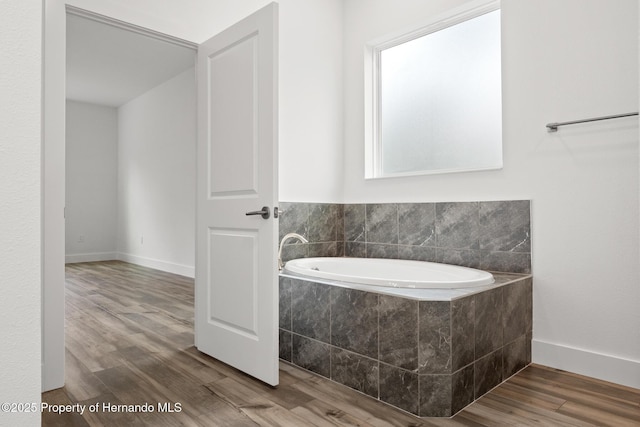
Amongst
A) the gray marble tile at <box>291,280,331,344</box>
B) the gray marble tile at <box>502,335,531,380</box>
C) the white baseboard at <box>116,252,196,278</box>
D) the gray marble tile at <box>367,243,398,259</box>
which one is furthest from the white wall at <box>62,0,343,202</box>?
the white baseboard at <box>116,252,196,278</box>

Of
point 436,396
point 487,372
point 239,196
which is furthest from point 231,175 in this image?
point 487,372

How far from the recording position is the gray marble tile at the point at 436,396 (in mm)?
1783

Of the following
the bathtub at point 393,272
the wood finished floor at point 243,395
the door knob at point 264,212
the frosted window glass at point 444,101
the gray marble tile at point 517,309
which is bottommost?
the wood finished floor at point 243,395

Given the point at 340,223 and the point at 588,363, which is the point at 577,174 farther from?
the point at 340,223

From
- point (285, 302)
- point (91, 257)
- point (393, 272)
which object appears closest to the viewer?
point (285, 302)

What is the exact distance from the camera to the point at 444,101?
3105 mm

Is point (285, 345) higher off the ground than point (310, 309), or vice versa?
point (310, 309)

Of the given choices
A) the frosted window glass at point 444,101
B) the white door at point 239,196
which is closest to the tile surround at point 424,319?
the white door at point 239,196

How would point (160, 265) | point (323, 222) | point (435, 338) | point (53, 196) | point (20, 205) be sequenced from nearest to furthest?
1. point (20, 205)
2. point (435, 338)
3. point (53, 196)
4. point (323, 222)
5. point (160, 265)

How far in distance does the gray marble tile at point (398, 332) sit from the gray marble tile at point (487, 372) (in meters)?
0.37

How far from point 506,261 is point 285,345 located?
1.44 metres

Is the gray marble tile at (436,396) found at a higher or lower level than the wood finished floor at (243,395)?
higher

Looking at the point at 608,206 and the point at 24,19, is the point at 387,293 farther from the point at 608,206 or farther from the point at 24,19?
the point at 24,19

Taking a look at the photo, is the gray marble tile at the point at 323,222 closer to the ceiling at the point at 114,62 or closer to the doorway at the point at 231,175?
the doorway at the point at 231,175
